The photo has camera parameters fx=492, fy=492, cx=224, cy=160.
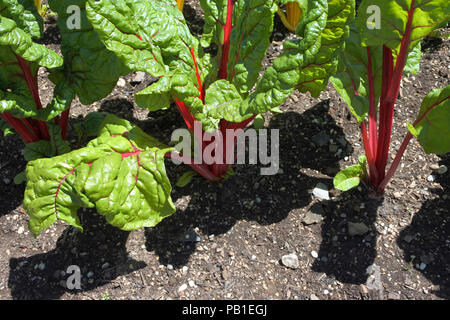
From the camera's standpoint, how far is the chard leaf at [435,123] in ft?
6.82

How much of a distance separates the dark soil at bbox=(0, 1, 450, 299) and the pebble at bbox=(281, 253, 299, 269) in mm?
25

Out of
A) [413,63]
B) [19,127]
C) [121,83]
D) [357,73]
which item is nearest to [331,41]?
[357,73]

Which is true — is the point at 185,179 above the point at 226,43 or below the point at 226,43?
below

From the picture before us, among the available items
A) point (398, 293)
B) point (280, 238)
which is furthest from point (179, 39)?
point (398, 293)

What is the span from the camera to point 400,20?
1.91 m

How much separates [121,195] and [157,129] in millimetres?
809

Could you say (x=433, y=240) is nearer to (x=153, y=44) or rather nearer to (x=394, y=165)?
(x=394, y=165)

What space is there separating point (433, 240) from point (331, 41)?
3.46 ft

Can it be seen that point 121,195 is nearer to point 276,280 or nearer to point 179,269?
point 179,269

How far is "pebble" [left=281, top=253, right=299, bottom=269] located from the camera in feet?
7.47

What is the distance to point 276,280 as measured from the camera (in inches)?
88.6

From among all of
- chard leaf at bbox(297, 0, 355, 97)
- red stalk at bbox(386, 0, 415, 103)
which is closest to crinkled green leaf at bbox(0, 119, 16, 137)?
chard leaf at bbox(297, 0, 355, 97)

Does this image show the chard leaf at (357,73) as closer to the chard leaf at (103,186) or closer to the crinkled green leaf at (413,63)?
the crinkled green leaf at (413,63)

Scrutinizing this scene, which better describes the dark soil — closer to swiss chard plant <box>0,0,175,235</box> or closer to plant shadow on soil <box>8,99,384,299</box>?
plant shadow on soil <box>8,99,384,299</box>
